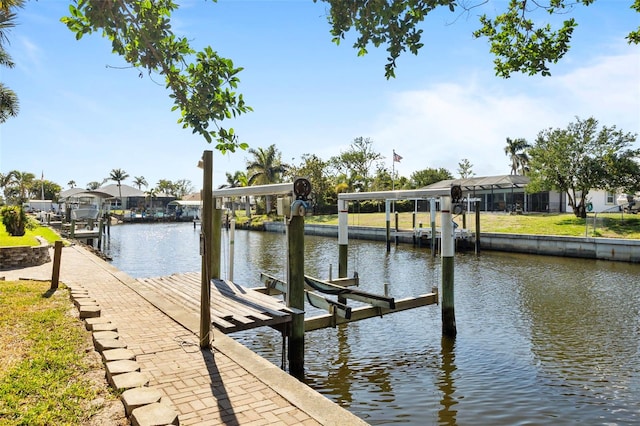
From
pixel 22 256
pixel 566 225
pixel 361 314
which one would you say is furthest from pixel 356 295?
pixel 566 225

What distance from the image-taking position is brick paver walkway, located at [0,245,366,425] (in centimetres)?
406

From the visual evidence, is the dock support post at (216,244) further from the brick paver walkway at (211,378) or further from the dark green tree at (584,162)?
the dark green tree at (584,162)

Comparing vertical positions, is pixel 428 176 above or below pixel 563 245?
above

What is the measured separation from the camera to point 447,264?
9320 millimetres

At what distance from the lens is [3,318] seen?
6.95 meters

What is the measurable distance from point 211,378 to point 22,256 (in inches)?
496

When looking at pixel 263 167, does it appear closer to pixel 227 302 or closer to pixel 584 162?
pixel 584 162

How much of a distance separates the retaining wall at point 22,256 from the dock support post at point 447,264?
42.0ft

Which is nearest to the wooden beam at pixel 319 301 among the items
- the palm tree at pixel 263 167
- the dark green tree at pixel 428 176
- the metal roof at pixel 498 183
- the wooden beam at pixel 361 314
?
the wooden beam at pixel 361 314

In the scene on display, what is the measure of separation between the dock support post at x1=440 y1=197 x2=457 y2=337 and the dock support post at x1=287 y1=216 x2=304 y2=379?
329 centimetres

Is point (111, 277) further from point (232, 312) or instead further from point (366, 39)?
point (366, 39)

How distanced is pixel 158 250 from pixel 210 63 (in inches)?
1060

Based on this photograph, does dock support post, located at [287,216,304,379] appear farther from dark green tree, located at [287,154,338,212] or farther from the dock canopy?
the dock canopy

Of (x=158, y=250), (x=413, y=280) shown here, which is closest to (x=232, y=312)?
(x=413, y=280)
